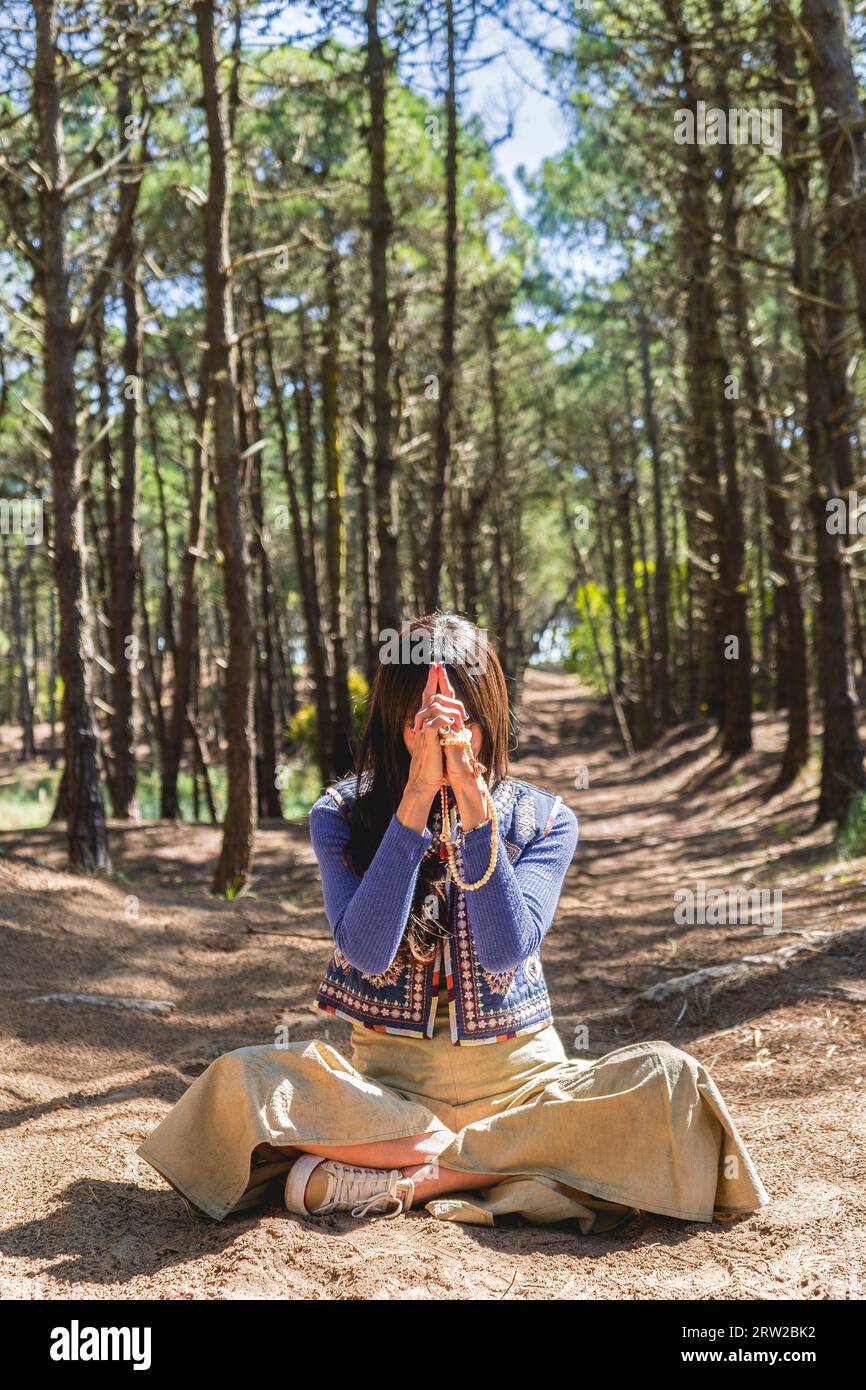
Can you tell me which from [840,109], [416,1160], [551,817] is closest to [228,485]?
[840,109]

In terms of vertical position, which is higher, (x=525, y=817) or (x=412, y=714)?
(x=412, y=714)

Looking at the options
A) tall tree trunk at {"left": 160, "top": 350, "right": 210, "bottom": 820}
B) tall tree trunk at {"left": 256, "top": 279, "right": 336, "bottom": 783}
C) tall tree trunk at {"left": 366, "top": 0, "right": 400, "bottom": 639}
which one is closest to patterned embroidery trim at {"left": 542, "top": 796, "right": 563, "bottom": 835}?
tall tree trunk at {"left": 366, "top": 0, "right": 400, "bottom": 639}

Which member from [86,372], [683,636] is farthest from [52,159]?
[683,636]

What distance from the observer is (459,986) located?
9.99 ft

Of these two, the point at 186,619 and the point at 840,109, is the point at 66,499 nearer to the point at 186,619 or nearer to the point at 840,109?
the point at 186,619

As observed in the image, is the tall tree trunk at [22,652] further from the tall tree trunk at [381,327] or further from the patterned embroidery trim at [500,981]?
the patterned embroidery trim at [500,981]

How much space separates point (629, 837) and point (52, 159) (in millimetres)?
8917

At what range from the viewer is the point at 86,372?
14992 mm

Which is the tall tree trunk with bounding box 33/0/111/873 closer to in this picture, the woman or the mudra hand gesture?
the woman

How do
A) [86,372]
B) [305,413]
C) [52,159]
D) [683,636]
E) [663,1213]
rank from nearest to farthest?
[663,1213] → [52,159] → [86,372] → [305,413] → [683,636]

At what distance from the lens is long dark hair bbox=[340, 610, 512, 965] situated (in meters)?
2.99

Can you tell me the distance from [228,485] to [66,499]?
128 centimetres

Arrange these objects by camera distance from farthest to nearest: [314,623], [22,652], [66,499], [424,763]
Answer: [22,652], [314,623], [66,499], [424,763]
